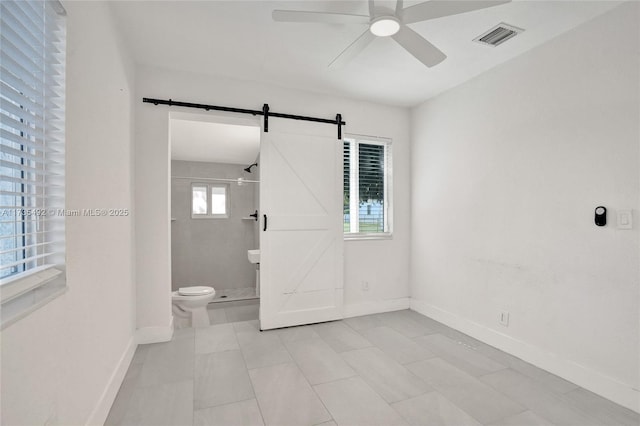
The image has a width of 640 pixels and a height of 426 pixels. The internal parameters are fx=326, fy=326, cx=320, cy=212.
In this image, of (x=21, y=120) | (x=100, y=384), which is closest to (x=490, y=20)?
(x=21, y=120)

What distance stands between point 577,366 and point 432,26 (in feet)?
8.86

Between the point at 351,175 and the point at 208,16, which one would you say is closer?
the point at 208,16

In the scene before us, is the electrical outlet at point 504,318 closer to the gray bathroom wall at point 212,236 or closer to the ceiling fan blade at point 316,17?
the ceiling fan blade at point 316,17

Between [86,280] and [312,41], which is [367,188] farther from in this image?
[86,280]

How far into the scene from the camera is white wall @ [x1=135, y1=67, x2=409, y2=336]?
3057 mm

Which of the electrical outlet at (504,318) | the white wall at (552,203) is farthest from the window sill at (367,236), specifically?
the electrical outlet at (504,318)

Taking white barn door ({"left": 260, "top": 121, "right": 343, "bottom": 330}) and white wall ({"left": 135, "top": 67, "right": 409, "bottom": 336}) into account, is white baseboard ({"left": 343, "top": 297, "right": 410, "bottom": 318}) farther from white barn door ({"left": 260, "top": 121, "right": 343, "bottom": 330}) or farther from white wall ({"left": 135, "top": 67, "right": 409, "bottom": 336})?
white barn door ({"left": 260, "top": 121, "right": 343, "bottom": 330})

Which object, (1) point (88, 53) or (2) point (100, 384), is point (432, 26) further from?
(2) point (100, 384)

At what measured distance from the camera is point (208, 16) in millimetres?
2326

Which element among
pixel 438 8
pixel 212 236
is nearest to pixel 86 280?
pixel 438 8

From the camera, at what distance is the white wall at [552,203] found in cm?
215

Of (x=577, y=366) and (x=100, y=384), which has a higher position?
(x=100, y=384)

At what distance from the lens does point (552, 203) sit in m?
2.56

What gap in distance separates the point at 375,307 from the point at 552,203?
222cm
